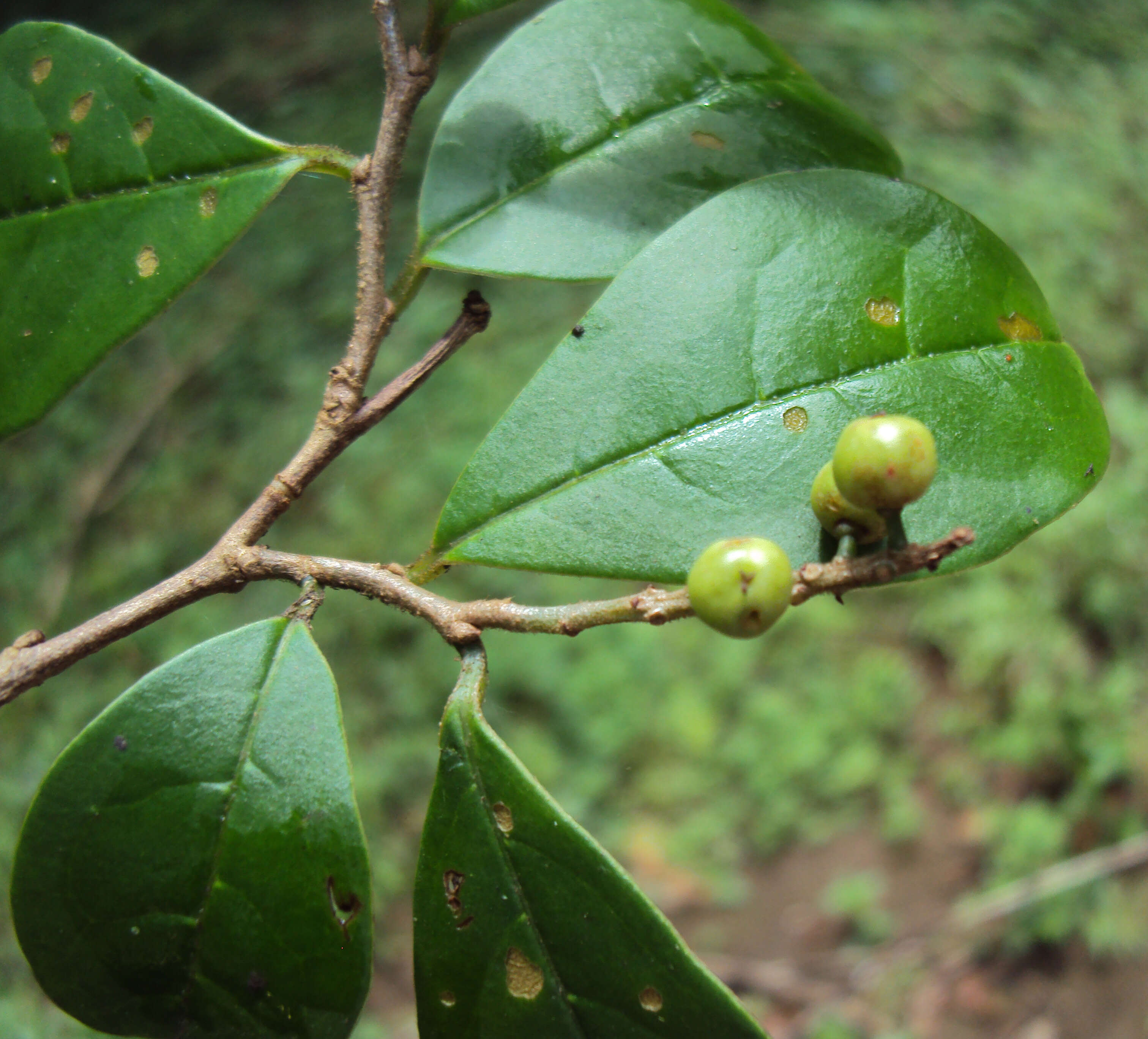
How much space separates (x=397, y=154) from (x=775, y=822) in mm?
2224

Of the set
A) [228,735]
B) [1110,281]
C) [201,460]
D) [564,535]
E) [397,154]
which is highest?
[397,154]

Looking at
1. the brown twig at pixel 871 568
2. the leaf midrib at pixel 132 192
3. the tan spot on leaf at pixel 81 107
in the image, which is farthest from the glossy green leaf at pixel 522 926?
the tan spot on leaf at pixel 81 107

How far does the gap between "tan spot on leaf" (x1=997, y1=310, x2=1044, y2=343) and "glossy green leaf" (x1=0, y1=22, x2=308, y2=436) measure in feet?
2.21

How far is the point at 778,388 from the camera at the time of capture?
2.48 feet

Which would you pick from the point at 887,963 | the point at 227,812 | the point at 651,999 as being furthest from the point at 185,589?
the point at 887,963

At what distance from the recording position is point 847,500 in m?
0.63

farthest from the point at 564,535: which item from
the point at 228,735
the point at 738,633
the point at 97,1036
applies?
the point at 97,1036

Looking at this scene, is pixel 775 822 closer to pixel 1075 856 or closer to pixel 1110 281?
pixel 1075 856

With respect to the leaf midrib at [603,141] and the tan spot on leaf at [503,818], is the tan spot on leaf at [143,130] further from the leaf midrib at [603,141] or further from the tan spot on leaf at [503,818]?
the tan spot on leaf at [503,818]

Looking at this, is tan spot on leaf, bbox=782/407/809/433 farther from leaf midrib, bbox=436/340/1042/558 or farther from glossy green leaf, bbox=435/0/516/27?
glossy green leaf, bbox=435/0/516/27

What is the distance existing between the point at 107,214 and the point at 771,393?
2.12 feet

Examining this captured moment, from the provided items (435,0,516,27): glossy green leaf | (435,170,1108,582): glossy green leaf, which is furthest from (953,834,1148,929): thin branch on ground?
(435,0,516,27): glossy green leaf

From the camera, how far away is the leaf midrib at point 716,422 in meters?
0.75

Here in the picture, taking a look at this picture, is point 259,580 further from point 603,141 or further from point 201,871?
point 603,141
